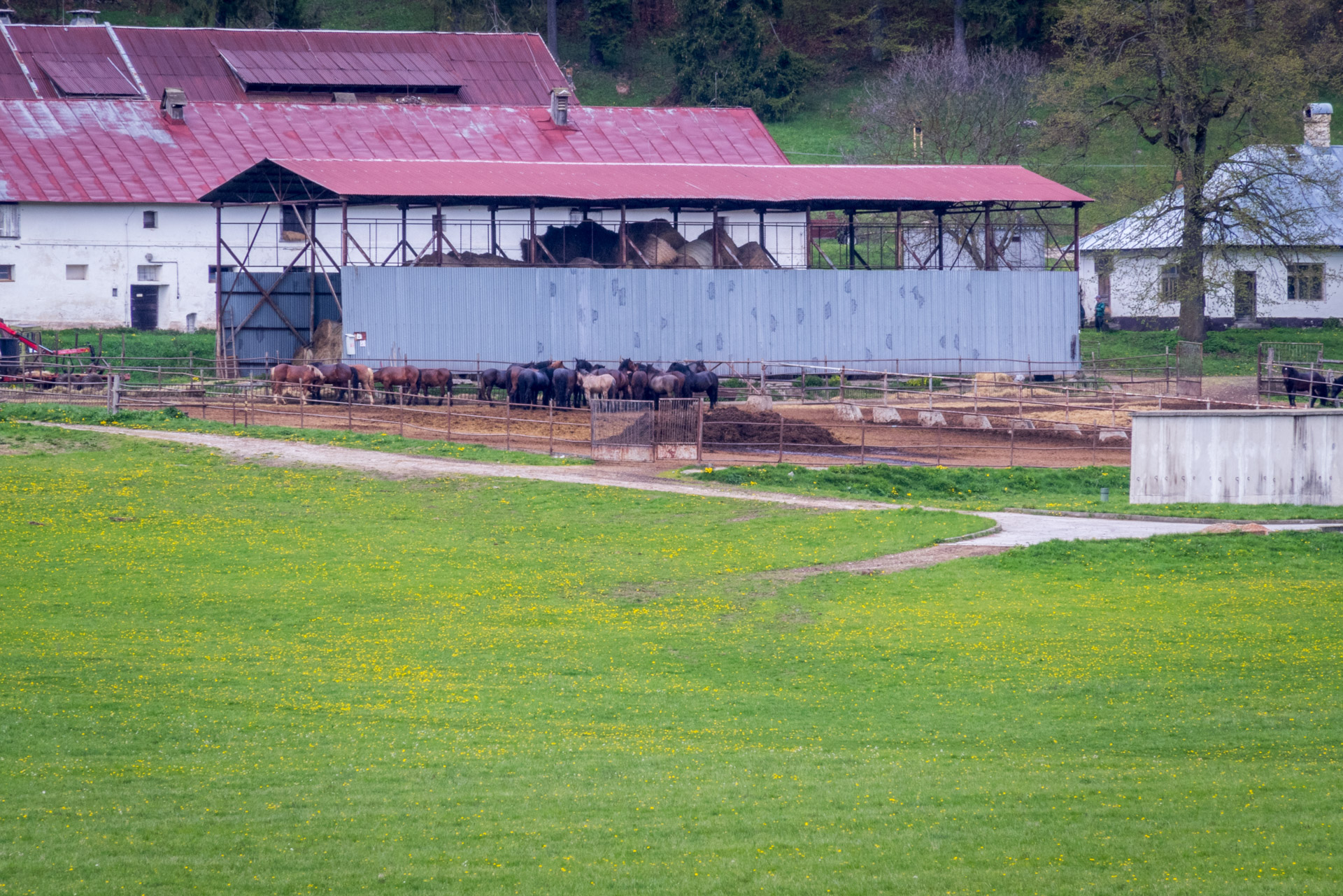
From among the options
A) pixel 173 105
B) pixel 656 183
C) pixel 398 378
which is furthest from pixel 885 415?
pixel 173 105

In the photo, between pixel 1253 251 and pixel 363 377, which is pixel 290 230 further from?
pixel 1253 251

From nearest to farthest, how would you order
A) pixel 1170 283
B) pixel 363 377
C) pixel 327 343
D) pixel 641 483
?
1. pixel 641 483
2. pixel 363 377
3. pixel 327 343
4. pixel 1170 283

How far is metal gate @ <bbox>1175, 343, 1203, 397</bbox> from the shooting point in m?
46.2

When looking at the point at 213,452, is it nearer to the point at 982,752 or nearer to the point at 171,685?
the point at 171,685

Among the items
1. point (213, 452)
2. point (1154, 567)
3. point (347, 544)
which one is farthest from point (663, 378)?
point (1154, 567)

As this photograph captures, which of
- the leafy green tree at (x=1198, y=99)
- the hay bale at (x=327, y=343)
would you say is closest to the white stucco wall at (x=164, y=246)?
the hay bale at (x=327, y=343)

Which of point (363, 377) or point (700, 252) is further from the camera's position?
point (700, 252)

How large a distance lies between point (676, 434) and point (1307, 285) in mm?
39224

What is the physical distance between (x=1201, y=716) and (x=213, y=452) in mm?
24303

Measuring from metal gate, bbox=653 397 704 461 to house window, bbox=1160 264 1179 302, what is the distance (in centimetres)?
2902

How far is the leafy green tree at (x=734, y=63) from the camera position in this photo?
88.7m

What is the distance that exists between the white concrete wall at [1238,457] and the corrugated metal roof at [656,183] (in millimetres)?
23625

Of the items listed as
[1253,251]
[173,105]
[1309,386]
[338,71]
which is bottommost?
[1309,386]

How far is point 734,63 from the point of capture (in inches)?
3531
